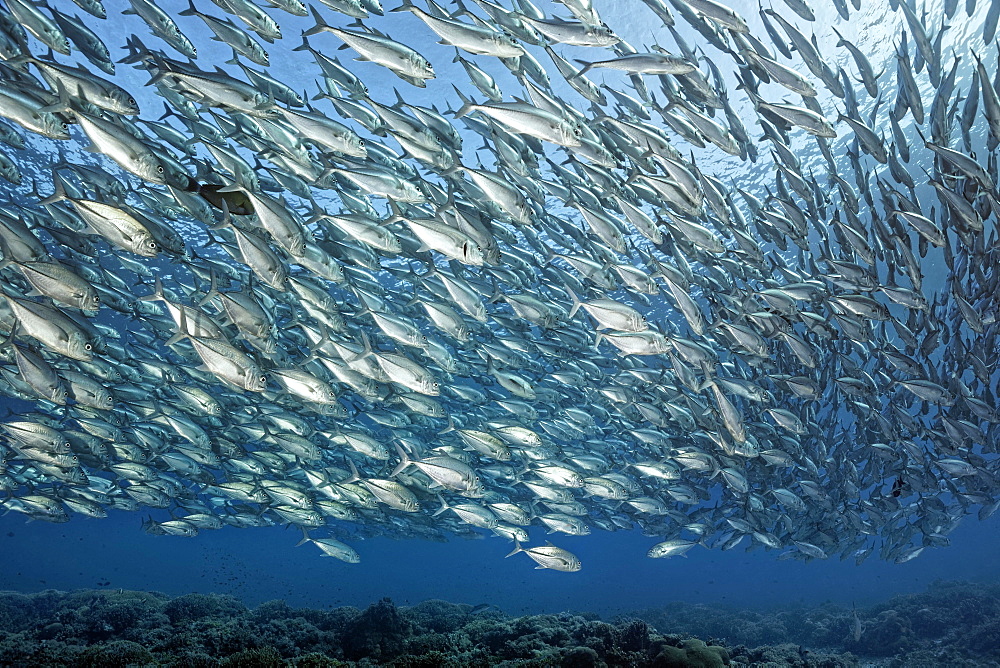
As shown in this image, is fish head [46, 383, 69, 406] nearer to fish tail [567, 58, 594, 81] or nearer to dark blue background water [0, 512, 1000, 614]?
fish tail [567, 58, 594, 81]

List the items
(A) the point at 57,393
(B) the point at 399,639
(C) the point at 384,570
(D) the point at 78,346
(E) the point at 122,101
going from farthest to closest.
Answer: (C) the point at 384,570, (B) the point at 399,639, (A) the point at 57,393, (D) the point at 78,346, (E) the point at 122,101

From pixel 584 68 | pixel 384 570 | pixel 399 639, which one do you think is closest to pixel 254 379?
pixel 584 68

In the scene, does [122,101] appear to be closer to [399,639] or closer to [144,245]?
[144,245]

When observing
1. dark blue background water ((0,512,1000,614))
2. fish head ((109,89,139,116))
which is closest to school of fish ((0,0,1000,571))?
fish head ((109,89,139,116))

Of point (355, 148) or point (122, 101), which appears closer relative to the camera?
point (122, 101)

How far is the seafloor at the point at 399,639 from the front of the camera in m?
6.84

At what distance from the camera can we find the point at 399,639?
8406 mm

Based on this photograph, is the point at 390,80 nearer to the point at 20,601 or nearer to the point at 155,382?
the point at 155,382

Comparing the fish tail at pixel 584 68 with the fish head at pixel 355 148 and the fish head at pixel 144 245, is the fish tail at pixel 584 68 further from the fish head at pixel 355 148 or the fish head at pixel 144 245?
the fish head at pixel 144 245

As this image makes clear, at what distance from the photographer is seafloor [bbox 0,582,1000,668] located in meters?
6.84

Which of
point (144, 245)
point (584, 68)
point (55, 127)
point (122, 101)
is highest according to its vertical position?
point (584, 68)

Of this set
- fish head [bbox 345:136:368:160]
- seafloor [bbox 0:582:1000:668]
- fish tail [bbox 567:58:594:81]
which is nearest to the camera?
fish tail [bbox 567:58:594:81]

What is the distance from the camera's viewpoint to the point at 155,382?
7.84 meters

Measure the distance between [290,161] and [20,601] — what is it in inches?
809
